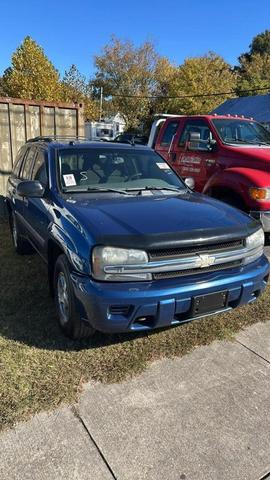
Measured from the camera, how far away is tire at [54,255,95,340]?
121 inches

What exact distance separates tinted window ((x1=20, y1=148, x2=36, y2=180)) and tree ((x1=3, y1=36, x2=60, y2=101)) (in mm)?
25263

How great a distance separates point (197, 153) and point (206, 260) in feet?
13.4

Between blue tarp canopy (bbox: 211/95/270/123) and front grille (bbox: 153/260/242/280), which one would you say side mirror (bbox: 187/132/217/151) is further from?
blue tarp canopy (bbox: 211/95/270/123)

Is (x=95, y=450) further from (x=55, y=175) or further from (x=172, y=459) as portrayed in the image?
(x=55, y=175)

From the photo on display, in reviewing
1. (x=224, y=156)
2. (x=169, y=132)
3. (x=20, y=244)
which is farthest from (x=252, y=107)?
(x=20, y=244)

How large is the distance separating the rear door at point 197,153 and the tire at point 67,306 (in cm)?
374

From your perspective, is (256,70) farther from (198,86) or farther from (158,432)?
(158,432)

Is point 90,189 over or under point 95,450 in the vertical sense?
over

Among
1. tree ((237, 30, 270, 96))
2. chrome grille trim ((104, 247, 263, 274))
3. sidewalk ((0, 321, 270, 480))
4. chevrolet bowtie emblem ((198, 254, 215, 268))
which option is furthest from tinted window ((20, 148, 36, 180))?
tree ((237, 30, 270, 96))

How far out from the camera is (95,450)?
2314 millimetres

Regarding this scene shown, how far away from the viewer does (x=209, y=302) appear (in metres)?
3.01

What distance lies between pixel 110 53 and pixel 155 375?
51.3 m

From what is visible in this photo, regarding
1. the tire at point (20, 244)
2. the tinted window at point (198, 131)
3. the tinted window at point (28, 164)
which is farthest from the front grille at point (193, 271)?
the tinted window at point (198, 131)

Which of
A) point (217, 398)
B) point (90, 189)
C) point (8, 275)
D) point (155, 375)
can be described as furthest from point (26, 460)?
point (8, 275)
